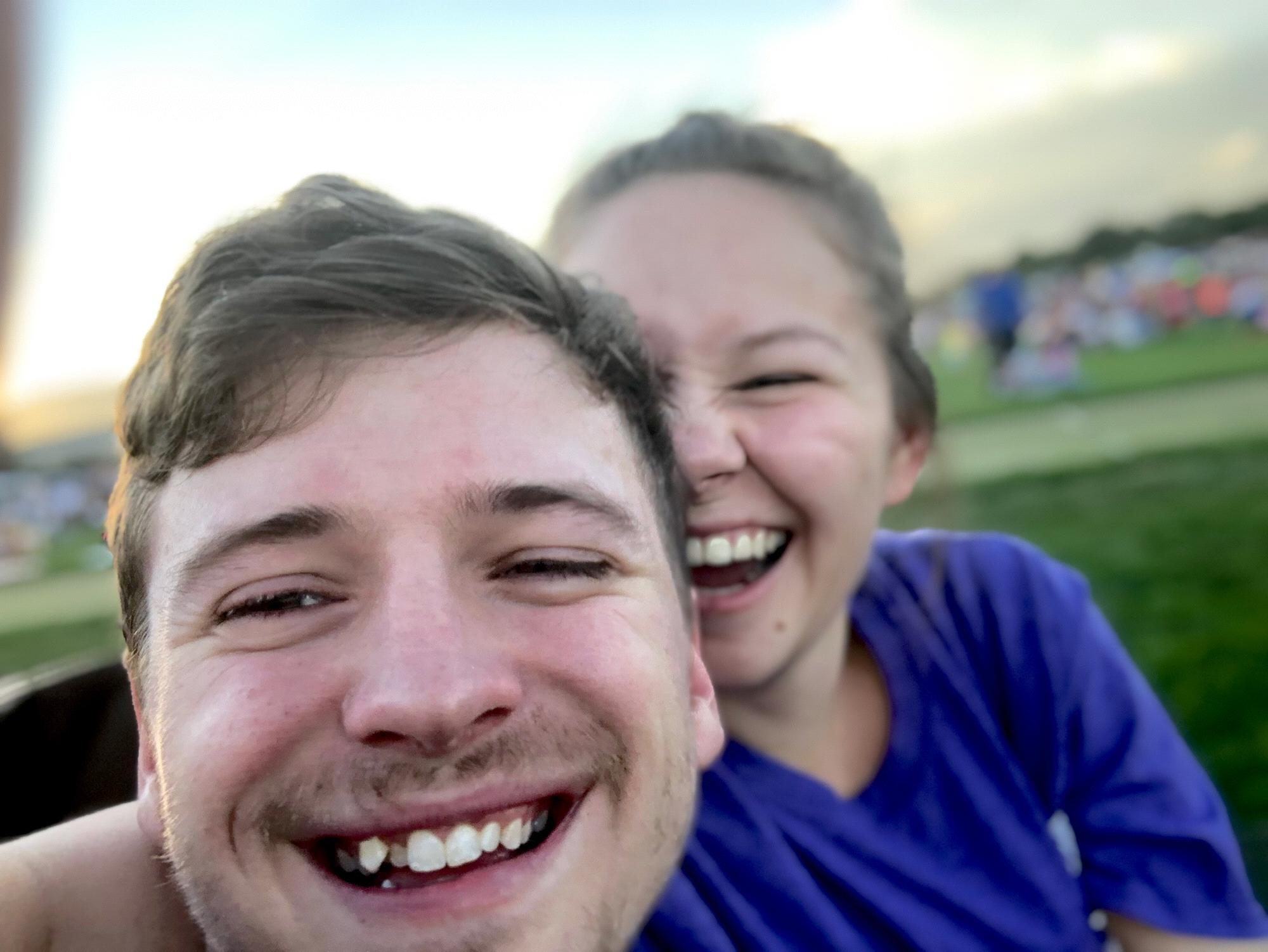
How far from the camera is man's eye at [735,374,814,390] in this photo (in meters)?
1.46

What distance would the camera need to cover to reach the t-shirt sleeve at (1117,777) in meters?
1.46

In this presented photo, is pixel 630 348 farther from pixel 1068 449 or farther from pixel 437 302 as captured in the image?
pixel 1068 449

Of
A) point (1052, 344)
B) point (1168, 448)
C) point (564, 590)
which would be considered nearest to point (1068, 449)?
point (1168, 448)

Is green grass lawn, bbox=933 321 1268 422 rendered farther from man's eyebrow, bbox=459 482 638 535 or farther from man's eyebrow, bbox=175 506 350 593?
man's eyebrow, bbox=175 506 350 593

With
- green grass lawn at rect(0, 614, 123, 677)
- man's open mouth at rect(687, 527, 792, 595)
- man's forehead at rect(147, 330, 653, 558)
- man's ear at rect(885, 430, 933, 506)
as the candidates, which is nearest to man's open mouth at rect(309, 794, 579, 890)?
man's forehead at rect(147, 330, 653, 558)

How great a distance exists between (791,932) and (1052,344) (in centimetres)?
1305

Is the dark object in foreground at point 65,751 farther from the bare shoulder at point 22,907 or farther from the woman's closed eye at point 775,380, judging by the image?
the woman's closed eye at point 775,380

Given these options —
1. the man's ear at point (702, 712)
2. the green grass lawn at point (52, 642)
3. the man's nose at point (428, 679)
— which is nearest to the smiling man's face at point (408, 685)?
the man's nose at point (428, 679)

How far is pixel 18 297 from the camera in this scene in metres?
0.90

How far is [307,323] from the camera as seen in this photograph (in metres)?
1.01

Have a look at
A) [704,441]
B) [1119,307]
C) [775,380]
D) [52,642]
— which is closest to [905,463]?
[775,380]

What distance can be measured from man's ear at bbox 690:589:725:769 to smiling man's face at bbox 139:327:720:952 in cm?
15

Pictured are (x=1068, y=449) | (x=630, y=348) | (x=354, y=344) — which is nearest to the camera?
(x=354, y=344)

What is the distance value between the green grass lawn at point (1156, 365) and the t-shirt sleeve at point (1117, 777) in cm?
780
